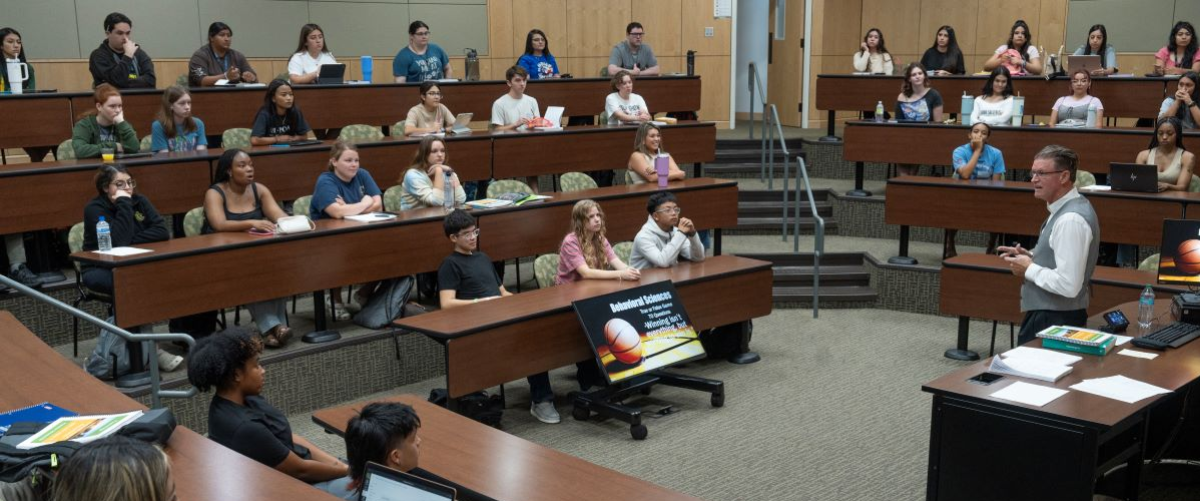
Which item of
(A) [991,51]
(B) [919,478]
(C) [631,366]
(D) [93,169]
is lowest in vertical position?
(B) [919,478]

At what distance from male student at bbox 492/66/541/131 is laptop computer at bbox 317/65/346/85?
137 centimetres

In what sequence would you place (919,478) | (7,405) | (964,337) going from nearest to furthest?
(7,405) → (919,478) → (964,337)

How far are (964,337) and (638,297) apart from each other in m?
2.69

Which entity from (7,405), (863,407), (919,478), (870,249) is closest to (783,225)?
(870,249)

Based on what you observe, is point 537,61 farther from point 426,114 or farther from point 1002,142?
point 1002,142

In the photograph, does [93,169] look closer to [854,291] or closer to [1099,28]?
[854,291]

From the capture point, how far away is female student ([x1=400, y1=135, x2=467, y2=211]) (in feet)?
23.6

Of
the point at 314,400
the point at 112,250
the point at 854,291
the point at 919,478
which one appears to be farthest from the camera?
the point at 854,291

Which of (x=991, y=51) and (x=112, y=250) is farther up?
(x=991, y=51)

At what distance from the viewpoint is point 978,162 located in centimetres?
865

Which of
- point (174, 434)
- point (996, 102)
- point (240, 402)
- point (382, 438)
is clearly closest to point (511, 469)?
point (382, 438)

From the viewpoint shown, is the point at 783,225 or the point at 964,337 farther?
the point at 783,225

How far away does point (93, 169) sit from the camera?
6516 millimetres

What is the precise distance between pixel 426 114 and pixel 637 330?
3698 mm
